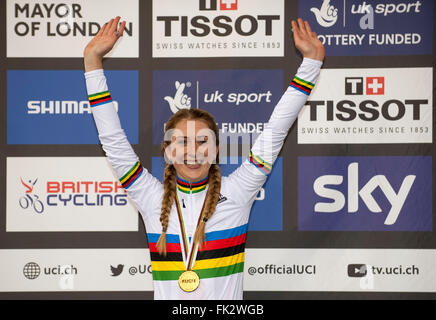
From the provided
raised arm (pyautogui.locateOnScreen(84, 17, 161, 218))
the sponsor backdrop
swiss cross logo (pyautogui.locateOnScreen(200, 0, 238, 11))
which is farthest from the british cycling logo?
swiss cross logo (pyautogui.locateOnScreen(200, 0, 238, 11))

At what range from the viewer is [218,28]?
7.18 ft

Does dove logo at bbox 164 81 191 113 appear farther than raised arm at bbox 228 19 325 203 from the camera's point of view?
Yes

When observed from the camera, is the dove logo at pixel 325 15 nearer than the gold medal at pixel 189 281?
No

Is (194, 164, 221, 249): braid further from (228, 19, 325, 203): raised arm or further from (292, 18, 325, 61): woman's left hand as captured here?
(292, 18, 325, 61): woman's left hand

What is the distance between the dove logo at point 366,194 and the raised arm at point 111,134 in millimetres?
914

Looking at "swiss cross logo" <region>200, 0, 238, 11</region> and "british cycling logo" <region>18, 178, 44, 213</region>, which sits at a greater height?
"swiss cross logo" <region>200, 0, 238, 11</region>

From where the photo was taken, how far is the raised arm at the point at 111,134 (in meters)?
1.75

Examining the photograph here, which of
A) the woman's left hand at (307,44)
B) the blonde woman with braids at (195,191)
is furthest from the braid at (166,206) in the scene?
the woman's left hand at (307,44)

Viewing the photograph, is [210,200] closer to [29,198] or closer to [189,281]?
[189,281]

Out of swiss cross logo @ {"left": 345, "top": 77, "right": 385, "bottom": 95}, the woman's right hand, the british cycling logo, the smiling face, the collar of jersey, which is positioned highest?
the woman's right hand

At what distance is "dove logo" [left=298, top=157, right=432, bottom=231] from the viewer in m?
2.17

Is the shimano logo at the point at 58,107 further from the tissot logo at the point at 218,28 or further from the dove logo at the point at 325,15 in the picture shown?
the dove logo at the point at 325,15

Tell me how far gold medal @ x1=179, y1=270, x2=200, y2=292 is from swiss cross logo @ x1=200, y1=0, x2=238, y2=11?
149cm
